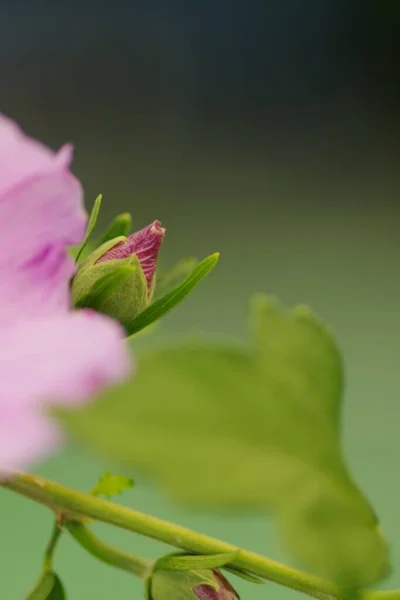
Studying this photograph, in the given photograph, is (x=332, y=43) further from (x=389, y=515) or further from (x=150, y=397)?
(x=150, y=397)

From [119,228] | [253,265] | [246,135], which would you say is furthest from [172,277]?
[246,135]

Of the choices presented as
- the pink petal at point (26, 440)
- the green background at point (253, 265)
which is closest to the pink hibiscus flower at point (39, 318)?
the pink petal at point (26, 440)

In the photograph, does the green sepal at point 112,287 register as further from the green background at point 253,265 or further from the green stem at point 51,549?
the green background at point 253,265

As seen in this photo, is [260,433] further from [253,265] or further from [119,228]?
[253,265]

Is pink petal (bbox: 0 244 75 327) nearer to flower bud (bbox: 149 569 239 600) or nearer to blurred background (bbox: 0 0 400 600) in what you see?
flower bud (bbox: 149 569 239 600)

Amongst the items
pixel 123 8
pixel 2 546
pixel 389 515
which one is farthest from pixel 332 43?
pixel 2 546

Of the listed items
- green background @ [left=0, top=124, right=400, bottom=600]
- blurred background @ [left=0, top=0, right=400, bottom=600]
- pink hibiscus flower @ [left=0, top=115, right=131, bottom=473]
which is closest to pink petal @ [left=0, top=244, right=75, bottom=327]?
pink hibiscus flower @ [left=0, top=115, right=131, bottom=473]
